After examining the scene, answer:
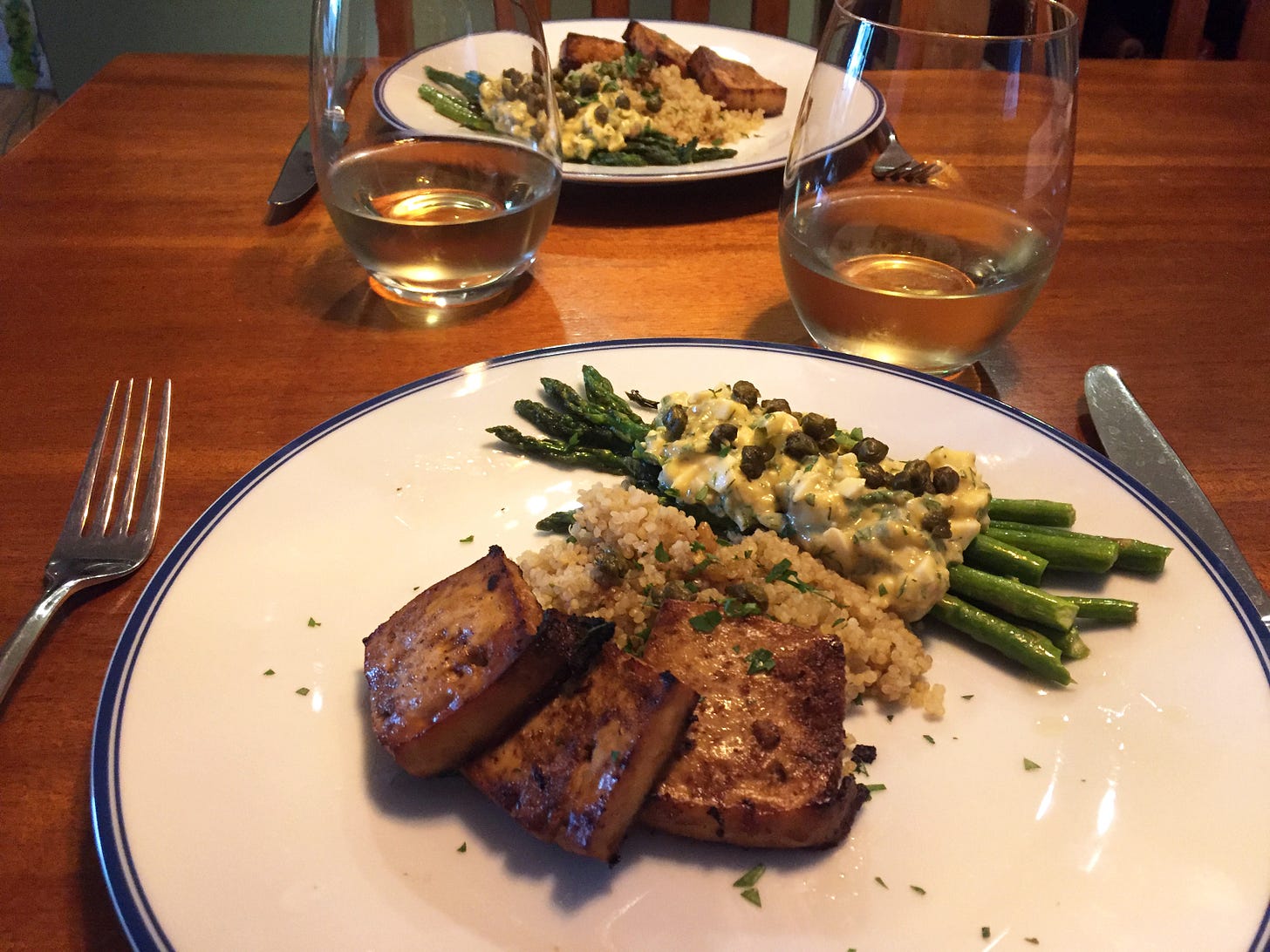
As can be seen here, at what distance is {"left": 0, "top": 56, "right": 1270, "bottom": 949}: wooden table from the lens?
5.35 feet

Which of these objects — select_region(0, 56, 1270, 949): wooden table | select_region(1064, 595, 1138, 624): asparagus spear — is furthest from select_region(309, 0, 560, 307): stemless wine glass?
select_region(1064, 595, 1138, 624): asparagus spear

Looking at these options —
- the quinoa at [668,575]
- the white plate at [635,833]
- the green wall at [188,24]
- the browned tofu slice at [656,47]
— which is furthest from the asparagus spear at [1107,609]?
the green wall at [188,24]

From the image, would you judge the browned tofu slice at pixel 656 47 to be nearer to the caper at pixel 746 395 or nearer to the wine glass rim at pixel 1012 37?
the wine glass rim at pixel 1012 37

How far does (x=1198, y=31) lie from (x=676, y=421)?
5021 millimetres

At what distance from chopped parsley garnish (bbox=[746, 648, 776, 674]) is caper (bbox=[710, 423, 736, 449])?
0.51m

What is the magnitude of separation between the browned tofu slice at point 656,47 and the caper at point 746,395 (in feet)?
7.91

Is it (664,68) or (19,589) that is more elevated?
(664,68)

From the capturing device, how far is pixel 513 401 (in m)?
2.12

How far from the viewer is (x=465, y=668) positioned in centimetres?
139

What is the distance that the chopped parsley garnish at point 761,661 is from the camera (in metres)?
1.49

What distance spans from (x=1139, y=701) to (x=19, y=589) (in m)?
2.02

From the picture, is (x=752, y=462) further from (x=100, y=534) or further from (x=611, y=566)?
(x=100, y=534)

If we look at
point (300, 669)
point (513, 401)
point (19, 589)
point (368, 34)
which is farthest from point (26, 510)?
point (368, 34)

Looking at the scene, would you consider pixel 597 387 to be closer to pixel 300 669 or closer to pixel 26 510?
pixel 300 669
